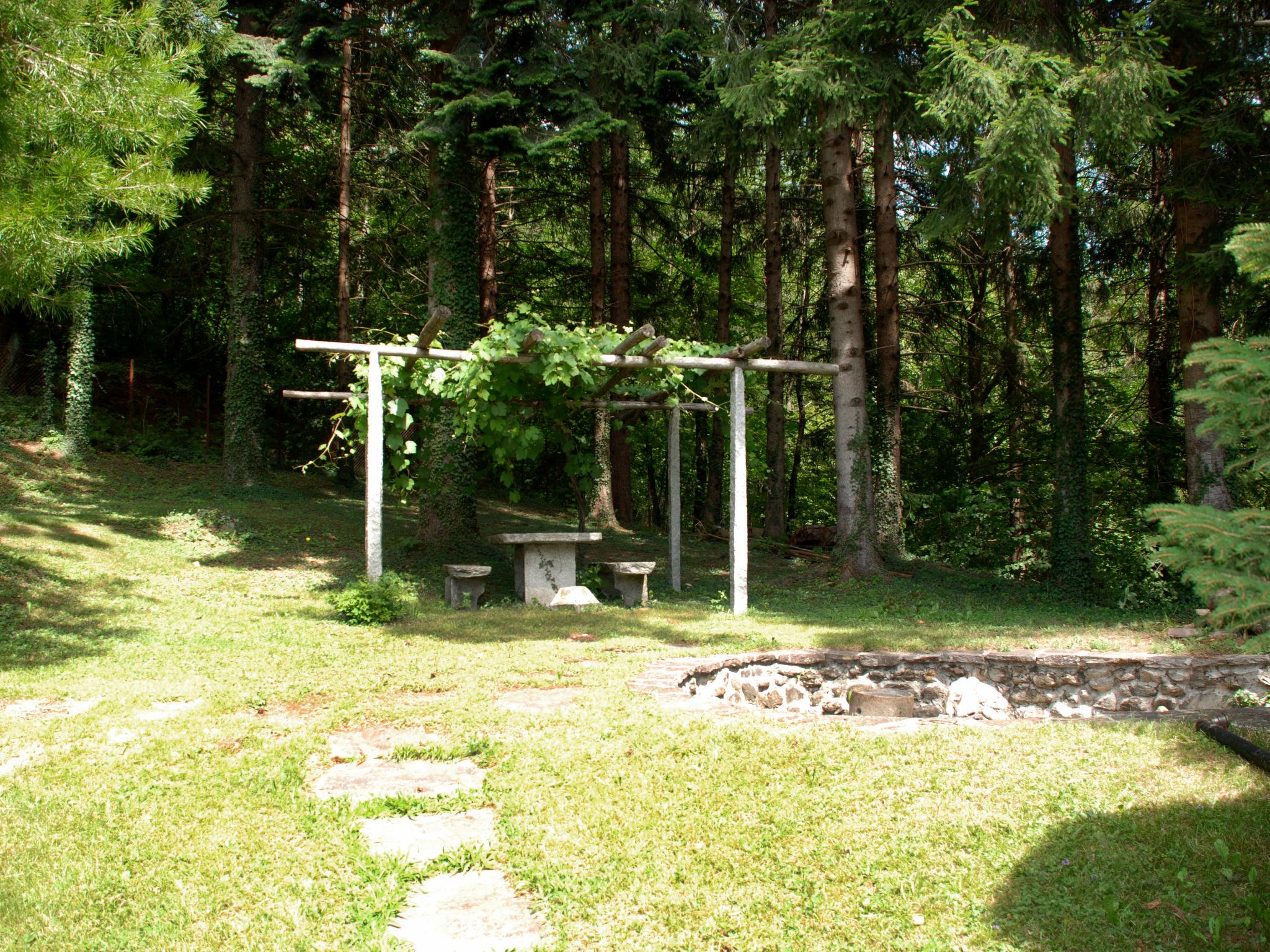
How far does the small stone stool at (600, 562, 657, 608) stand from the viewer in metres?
10.0

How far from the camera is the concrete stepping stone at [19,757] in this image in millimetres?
3995

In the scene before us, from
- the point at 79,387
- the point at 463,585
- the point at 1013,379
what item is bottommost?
the point at 463,585

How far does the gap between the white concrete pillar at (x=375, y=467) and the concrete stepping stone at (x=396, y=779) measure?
4646 mm

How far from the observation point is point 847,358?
11.3 m

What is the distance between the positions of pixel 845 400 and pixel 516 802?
8669 mm

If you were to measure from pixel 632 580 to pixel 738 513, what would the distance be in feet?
5.48

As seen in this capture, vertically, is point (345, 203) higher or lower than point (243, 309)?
higher

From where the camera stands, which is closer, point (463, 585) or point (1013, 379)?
point (463, 585)

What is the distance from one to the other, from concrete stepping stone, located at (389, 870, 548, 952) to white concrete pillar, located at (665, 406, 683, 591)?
8166 millimetres

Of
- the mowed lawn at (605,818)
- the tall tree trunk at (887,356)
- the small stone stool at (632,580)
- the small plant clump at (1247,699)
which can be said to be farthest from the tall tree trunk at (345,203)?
the small plant clump at (1247,699)

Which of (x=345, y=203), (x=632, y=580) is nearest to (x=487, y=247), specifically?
(x=345, y=203)

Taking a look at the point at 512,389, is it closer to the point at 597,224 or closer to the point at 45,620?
the point at 45,620

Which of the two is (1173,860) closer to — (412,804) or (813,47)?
(412,804)

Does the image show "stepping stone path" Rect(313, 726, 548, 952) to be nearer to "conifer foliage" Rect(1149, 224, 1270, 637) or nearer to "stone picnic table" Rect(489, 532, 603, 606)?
"conifer foliage" Rect(1149, 224, 1270, 637)
